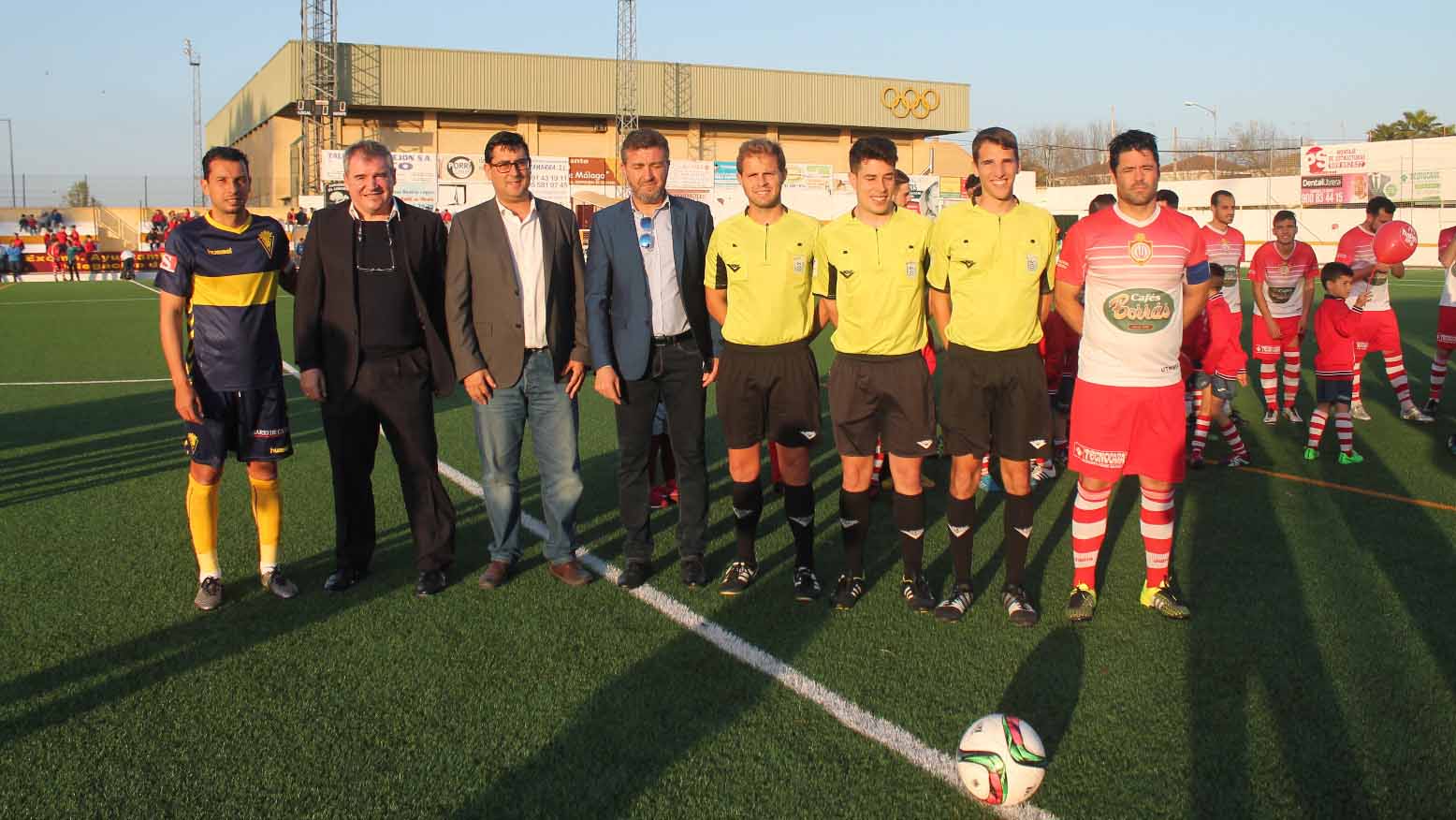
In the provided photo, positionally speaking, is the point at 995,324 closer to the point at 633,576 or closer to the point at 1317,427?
the point at 633,576

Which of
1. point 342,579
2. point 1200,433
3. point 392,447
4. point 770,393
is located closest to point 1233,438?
point 1200,433

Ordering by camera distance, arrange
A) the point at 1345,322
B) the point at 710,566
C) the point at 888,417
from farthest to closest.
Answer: the point at 1345,322 < the point at 710,566 < the point at 888,417

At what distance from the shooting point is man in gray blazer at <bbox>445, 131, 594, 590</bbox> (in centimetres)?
490

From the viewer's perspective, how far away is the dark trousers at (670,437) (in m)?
5.09

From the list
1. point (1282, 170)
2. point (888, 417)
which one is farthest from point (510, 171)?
point (1282, 170)

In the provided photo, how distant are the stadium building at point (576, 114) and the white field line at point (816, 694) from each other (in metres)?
41.6

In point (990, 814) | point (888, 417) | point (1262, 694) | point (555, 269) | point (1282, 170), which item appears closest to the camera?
point (990, 814)

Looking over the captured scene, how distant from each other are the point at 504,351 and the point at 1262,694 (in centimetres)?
349

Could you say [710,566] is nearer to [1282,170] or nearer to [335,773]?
[335,773]

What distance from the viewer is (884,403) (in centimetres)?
470

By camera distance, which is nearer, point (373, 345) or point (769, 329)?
point (769, 329)

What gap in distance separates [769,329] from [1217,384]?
4.73 meters

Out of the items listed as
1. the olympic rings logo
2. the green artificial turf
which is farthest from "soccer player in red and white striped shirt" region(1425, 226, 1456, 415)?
the olympic rings logo

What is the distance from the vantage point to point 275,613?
4836mm
